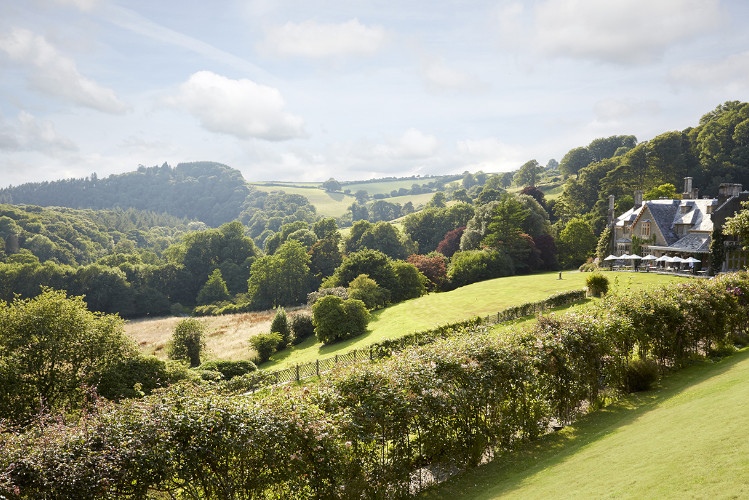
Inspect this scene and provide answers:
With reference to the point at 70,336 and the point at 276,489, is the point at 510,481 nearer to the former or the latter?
the point at 276,489

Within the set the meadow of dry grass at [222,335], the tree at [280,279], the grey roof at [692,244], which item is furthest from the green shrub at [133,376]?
the tree at [280,279]

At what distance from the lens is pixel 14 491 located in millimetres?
6941

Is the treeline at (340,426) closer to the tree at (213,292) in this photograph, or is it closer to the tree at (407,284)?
the tree at (407,284)

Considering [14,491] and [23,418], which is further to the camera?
[23,418]

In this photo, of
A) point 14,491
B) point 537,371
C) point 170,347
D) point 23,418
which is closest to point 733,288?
point 537,371

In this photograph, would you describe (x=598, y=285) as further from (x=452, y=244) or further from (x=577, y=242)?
(x=452, y=244)

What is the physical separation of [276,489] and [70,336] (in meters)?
15.6

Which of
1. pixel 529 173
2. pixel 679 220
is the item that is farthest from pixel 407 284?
pixel 529 173

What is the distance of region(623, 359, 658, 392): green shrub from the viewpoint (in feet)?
48.8

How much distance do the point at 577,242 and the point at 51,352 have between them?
6161cm

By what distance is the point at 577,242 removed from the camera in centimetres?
6047

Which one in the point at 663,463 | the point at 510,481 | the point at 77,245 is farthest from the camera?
the point at 77,245

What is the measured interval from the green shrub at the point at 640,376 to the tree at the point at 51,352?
20522mm

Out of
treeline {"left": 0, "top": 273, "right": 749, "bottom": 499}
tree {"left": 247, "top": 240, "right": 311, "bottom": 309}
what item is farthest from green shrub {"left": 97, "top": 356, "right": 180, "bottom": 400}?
tree {"left": 247, "top": 240, "right": 311, "bottom": 309}
